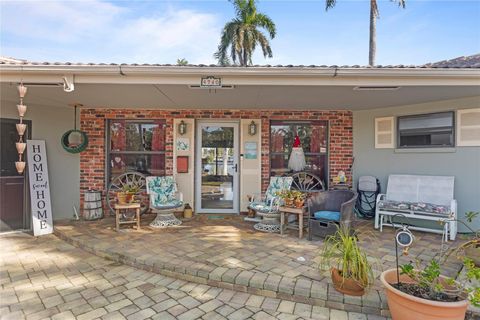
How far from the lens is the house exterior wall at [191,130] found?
5707 mm

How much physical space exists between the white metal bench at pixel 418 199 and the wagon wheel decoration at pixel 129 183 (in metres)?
4.54

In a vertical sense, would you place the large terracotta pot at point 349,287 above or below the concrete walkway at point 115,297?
above

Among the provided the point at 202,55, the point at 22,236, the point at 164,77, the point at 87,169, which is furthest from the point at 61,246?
the point at 202,55

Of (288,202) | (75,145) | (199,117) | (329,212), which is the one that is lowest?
(329,212)

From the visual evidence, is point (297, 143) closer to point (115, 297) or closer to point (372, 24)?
point (115, 297)

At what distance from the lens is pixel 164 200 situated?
16.6 ft

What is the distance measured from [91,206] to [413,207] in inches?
226

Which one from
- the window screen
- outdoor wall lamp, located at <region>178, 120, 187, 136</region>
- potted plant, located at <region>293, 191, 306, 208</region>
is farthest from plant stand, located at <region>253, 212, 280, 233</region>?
the window screen

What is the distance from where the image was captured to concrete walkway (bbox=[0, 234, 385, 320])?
2.37 m

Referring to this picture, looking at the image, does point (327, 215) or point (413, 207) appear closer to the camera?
point (327, 215)

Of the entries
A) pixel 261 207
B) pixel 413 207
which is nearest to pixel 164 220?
pixel 261 207

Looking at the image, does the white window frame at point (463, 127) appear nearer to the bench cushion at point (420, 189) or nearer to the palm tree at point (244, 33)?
the bench cushion at point (420, 189)

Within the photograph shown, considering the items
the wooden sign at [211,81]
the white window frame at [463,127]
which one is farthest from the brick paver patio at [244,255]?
the wooden sign at [211,81]

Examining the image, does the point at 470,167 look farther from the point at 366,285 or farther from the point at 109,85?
the point at 109,85
